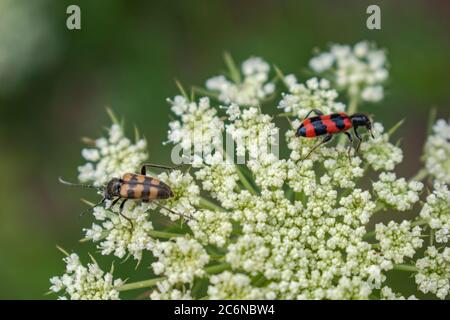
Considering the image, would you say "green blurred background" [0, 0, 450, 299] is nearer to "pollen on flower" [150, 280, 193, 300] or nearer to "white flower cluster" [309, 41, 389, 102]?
"white flower cluster" [309, 41, 389, 102]

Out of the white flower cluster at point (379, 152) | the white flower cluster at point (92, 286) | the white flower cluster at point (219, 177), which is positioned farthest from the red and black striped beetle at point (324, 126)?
the white flower cluster at point (92, 286)

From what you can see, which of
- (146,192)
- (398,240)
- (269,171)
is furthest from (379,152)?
(146,192)

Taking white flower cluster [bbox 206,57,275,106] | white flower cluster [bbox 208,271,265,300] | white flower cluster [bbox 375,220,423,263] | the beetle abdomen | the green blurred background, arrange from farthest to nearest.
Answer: the green blurred background
white flower cluster [bbox 206,57,275,106]
the beetle abdomen
white flower cluster [bbox 375,220,423,263]
white flower cluster [bbox 208,271,265,300]

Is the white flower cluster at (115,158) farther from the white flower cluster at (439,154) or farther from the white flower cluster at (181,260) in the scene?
the white flower cluster at (439,154)

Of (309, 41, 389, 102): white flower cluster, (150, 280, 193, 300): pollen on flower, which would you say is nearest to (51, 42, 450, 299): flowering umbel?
(150, 280, 193, 300): pollen on flower
